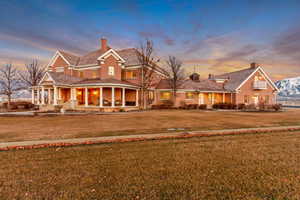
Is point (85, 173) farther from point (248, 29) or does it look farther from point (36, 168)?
point (248, 29)

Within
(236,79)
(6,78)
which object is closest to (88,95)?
(6,78)

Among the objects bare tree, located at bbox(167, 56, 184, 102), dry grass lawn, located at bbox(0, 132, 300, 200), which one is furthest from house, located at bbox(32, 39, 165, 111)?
dry grass lawn, located at bbox(0, 132, 300, 200)

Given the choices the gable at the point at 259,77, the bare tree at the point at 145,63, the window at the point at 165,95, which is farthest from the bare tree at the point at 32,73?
the gable at the point at 259,77

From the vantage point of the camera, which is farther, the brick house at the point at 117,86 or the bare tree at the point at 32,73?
the bare tree at the point at 32,73

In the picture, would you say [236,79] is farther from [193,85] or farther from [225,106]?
[193,85]

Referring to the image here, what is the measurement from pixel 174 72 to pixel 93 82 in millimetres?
14380

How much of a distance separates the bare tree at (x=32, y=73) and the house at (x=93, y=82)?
7864 mm

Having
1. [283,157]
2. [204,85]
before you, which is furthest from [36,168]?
[204,85]

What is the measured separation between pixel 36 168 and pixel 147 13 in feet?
72.6

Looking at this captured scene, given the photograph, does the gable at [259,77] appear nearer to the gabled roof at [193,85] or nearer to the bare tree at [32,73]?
the gabled roof at [193,85]

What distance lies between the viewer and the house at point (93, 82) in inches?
845

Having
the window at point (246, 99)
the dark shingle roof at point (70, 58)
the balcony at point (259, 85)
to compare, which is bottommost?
the window at point (246, 99)

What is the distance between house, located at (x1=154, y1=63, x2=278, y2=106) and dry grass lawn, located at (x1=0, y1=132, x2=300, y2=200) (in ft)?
75.5

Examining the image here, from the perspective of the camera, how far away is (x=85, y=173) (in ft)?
11.6
